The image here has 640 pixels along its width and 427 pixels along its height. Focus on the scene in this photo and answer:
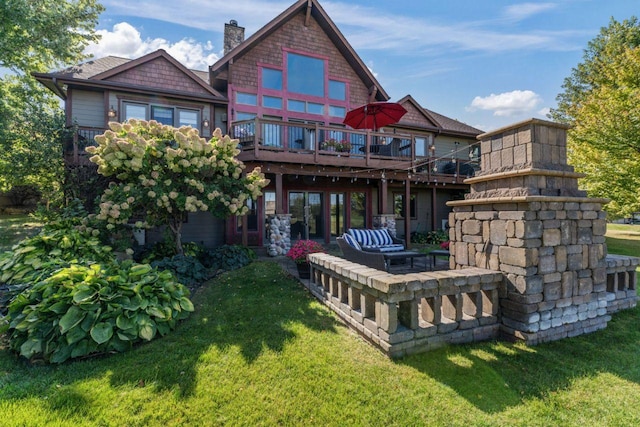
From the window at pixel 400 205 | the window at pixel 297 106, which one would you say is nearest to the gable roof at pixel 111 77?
the window at pixel 297 106

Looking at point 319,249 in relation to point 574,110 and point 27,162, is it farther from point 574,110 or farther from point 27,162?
point 574,110

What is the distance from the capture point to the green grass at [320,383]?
2295 mm

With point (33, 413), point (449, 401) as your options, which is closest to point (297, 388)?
point (449, 401)

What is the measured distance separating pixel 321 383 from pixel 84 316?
2690mm

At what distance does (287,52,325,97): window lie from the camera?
36.7 feet

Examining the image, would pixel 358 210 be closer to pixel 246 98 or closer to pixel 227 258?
pixel 246 98

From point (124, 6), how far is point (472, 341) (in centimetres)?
1128

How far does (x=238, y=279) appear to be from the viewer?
246 inches

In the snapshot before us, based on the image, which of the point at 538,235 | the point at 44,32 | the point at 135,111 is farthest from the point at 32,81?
the point at 538,235

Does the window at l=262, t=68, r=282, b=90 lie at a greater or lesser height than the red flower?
greater

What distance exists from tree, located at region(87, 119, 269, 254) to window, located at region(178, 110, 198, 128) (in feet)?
10.7

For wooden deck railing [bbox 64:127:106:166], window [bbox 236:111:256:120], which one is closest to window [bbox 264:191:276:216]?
window [bbox 236:111:256:120]

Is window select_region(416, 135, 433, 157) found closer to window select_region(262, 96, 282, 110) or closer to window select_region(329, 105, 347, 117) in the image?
window select_region(329, 105, 347, 117)

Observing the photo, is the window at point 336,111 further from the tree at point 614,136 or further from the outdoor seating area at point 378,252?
the tree at point 614,136
